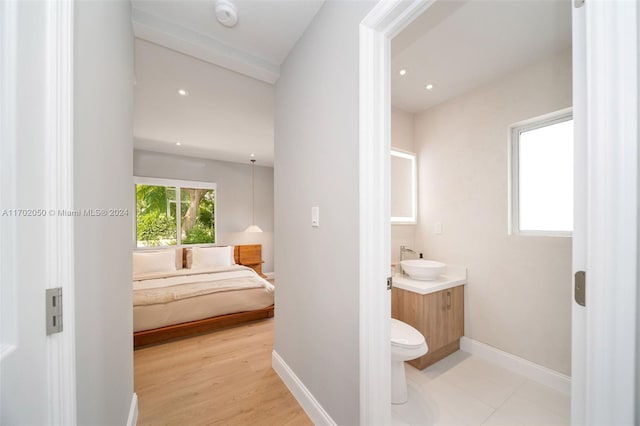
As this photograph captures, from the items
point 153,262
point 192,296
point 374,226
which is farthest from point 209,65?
point 153,262

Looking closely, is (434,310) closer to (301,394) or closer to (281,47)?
(301,394)

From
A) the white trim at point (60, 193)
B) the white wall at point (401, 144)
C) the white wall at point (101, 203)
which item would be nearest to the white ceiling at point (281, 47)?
the white wall at point (401, 144)

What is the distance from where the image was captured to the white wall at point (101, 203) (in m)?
0.73

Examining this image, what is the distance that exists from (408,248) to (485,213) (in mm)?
837

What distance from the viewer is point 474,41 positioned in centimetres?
175

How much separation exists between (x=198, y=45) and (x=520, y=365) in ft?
11.6

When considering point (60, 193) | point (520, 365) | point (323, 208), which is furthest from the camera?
point (520, 365)

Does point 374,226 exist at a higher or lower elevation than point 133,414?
higher

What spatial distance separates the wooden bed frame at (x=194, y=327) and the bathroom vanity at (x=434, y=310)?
1841 mm

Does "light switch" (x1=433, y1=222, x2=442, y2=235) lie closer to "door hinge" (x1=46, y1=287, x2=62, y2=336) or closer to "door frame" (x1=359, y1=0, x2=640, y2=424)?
"door frame" (x1=359, y1=0, x2=640, y2=424)

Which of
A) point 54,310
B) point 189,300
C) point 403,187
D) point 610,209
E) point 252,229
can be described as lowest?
point 189,300

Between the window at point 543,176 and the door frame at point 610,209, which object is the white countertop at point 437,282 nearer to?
the window at point 543,176

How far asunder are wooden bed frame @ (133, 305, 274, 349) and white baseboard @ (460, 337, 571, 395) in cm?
236

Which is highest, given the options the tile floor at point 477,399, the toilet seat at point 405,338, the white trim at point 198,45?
the white trim at point 198,45
